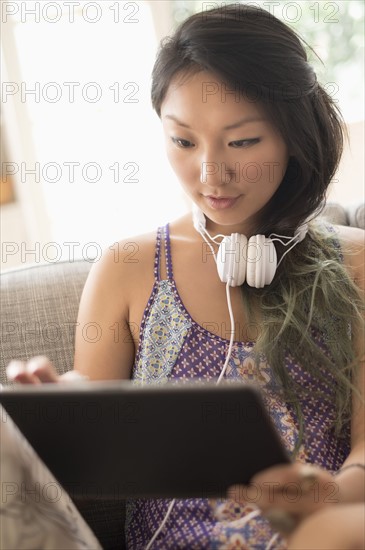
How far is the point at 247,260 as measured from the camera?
136cm

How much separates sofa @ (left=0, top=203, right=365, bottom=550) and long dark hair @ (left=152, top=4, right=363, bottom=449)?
0.36 meters

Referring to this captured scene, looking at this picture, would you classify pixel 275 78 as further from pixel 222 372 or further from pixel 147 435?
pixel 147 435

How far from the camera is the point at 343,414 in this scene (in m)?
1.30

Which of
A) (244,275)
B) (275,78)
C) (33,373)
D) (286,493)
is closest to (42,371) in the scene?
(33,373)

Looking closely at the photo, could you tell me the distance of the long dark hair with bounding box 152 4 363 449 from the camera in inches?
50.5

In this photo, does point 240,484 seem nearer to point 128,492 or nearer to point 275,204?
point 128,492

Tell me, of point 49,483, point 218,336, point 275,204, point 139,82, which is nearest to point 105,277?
point 218,336

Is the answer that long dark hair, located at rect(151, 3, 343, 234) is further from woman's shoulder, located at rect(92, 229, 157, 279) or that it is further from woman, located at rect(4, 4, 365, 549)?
woman's shoulder, located at rect(92, 229, 157, 279)

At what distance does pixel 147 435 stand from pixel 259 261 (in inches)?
19.5

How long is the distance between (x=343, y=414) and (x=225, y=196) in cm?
40

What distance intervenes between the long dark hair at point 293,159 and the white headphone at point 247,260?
3 cm

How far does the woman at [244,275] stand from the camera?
1.26m

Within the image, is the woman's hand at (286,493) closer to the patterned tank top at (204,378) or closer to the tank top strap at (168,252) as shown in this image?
the patterned tank top at (204,378)

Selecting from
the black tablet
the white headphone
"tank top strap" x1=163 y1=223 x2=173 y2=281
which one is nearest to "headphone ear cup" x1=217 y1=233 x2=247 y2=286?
the white headphone
